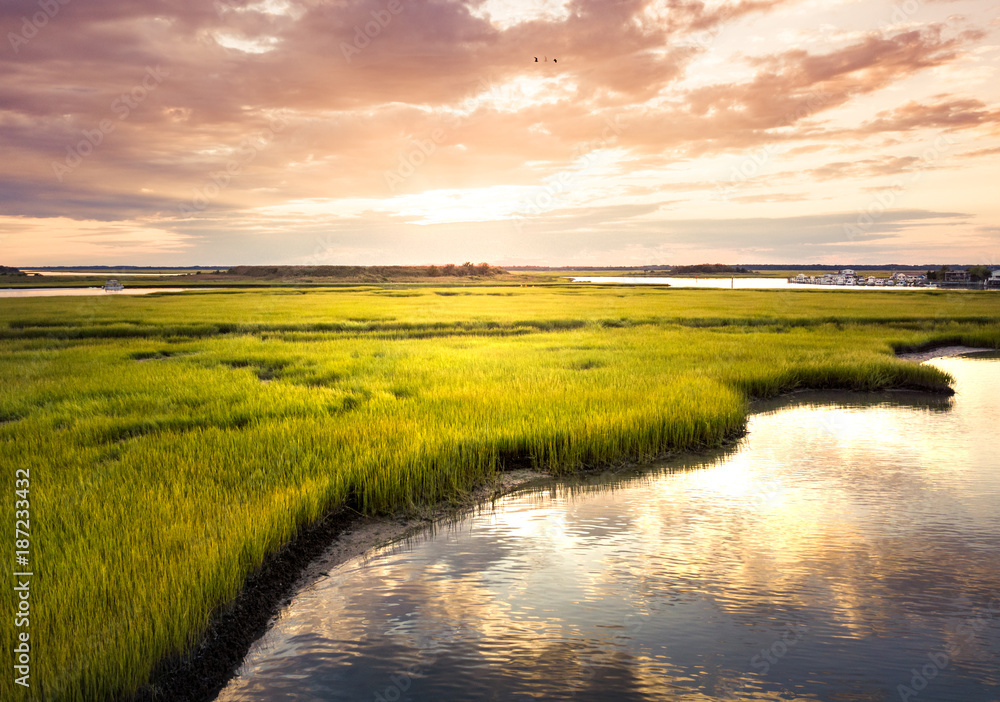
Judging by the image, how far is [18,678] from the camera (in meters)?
3.90

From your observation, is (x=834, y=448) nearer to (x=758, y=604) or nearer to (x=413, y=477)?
(x=758, y=604)

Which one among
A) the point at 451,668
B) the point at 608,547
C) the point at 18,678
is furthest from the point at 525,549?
the point at 18,678

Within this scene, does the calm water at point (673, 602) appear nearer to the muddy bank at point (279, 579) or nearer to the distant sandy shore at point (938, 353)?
the muddy bank at point (279, 579)

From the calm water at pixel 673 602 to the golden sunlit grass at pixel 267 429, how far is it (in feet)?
3.38

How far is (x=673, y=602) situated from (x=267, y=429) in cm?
768

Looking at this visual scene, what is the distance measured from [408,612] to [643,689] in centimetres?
240

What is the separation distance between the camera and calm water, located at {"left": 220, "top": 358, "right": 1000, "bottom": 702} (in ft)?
16.0

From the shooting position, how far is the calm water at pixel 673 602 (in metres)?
4.88

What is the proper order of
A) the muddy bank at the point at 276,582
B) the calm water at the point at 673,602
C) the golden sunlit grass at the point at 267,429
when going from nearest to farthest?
the muddy bank at the point at 276,582, the calm water at the point at 673,602, the golden sunlit grass at the point at 267,429

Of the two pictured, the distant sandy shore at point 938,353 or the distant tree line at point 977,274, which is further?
the distant tree line at point 977,274

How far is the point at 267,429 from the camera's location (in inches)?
416

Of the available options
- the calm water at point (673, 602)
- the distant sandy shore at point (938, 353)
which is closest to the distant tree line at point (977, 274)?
the distant sandy shore at point (938, 353)

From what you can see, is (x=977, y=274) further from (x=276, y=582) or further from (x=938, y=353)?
(x=276, y=582)

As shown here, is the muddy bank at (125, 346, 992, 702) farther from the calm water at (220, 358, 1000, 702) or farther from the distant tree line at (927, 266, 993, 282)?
the distant tree line at (927, 266, 993, 282)
